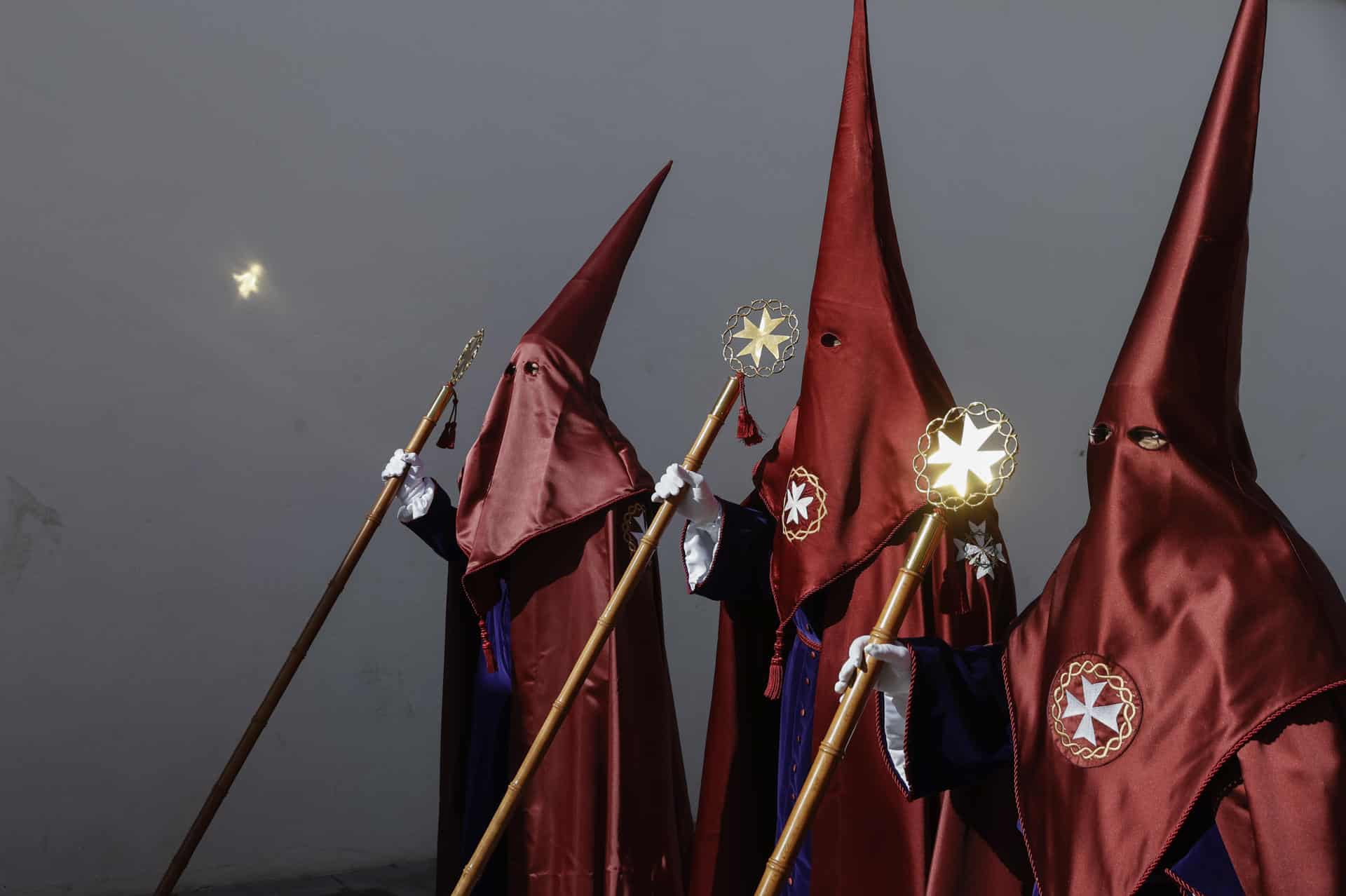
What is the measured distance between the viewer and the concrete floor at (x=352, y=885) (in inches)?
177

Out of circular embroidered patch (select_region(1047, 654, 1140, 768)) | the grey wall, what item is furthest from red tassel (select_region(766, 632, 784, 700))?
the grey wall

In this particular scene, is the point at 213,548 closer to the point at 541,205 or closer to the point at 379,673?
the point at 379,673

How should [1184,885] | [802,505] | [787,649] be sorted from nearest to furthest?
[1184,885], [802,505], [787,649]

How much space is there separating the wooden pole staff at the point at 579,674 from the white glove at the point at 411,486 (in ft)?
3.19

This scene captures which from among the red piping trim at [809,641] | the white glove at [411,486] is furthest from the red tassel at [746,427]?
the white glove at [411,486]

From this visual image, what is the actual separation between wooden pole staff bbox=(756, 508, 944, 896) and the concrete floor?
9.16 feet

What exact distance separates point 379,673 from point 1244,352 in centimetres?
440

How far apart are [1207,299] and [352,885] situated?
3.74m

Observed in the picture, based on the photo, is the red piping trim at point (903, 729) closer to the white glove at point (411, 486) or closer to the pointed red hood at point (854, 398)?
the pointed red hood at point (854, 398)

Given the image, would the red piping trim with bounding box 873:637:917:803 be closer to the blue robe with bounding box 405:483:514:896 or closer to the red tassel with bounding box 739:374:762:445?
the red tassel with bounding box 739:374:762:445

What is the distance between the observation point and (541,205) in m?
5.10

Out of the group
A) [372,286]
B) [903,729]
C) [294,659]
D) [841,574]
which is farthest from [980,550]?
[372,286]

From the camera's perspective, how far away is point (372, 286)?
4.81 m

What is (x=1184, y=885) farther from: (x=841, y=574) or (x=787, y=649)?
(x=787, y=649)
